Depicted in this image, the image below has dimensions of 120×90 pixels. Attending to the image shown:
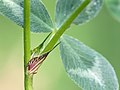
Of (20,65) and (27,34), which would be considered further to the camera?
(20,65)

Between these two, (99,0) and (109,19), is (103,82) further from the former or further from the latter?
(109,19)

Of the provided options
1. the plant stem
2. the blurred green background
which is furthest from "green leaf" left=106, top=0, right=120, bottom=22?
the blurred green background

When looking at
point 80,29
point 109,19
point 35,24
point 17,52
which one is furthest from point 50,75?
point 35,24

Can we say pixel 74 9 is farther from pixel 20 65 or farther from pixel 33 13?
pixel 20 65

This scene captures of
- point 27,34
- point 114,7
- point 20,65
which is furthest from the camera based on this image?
point 20,65

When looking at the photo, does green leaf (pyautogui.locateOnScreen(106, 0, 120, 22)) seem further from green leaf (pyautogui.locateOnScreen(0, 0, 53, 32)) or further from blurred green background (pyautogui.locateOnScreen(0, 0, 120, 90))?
blurred green background (pyautogui.locateOnScreen(0, 0, 120, 90))

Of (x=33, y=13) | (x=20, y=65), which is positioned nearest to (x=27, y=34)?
(x=33, y=13)

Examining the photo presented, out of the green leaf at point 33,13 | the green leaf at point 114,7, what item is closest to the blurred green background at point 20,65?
the green leaf at point 33,13
